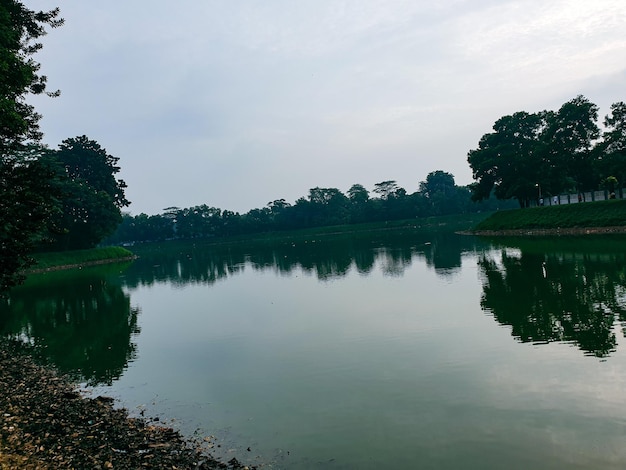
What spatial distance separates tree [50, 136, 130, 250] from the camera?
98188 mm

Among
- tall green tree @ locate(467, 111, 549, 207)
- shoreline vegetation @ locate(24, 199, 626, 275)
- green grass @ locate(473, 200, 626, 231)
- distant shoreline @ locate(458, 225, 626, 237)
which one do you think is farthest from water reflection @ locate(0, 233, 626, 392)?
tall green tree @ locate(467, 111, 549, 207)

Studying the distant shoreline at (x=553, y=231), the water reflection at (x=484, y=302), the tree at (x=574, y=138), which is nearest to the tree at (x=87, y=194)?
the water reflection at (x=484, y=302)

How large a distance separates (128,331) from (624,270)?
122ft

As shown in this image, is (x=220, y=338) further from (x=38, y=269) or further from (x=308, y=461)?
(x=38, y=269)

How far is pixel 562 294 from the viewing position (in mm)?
29188

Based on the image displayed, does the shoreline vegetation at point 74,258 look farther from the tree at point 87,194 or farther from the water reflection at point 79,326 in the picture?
the water reflection at point 79,326

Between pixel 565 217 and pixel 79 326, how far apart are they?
251 ft

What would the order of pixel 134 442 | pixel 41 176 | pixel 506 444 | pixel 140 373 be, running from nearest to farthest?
pixel 506 444 → pixel 134 442 → pixel 140 373 → pixel 41 176

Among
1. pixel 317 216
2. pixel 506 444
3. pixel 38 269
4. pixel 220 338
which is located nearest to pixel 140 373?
pixel 220 338

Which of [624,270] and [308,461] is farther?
[624,270]

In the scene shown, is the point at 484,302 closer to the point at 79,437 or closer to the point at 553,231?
the point at 79,437

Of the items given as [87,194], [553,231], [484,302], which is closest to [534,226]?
[553,231]

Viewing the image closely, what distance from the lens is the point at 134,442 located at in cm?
1291

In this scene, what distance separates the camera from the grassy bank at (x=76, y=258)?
9025cm
